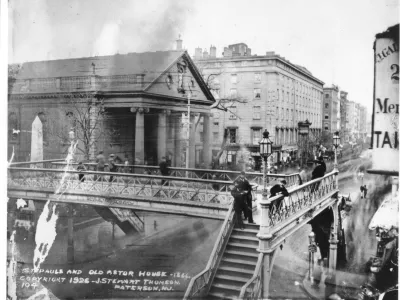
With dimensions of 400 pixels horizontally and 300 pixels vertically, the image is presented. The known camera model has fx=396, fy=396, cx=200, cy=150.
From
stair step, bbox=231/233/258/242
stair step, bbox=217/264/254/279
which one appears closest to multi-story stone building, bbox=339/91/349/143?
stair step, bbox=231/233/258/242

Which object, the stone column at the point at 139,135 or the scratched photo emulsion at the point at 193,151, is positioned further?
the stone column at the point at 139,135

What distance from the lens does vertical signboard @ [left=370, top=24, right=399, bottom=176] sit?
492cm

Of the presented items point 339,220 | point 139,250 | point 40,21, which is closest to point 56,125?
point 40,21

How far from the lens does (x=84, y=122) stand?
6.71 m

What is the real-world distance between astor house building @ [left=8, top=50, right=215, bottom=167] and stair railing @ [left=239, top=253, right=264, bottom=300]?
1951 mm

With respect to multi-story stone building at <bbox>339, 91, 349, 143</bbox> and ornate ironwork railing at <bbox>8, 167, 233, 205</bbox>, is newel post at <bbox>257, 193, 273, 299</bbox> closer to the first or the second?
ornate ironwork railing at <bbox>8, 167, 233, 205</bbox>

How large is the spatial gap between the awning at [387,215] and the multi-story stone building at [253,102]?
5.10ft

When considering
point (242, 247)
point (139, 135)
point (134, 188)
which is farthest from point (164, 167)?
point (242, 247)

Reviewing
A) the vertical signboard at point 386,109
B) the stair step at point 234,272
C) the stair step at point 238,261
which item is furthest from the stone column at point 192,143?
the vertical signboard at point 386,109

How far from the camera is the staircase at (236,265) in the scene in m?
5.52

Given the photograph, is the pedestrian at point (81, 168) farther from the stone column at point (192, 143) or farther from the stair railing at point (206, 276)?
the stair railing at point (206, 276)

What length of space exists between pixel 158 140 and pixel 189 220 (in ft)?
4.92

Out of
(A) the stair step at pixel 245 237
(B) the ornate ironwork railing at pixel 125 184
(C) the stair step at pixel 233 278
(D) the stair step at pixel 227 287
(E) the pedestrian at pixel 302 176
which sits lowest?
(D) the stair step at pixel 227 287

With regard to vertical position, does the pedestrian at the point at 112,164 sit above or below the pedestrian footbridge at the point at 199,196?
above
